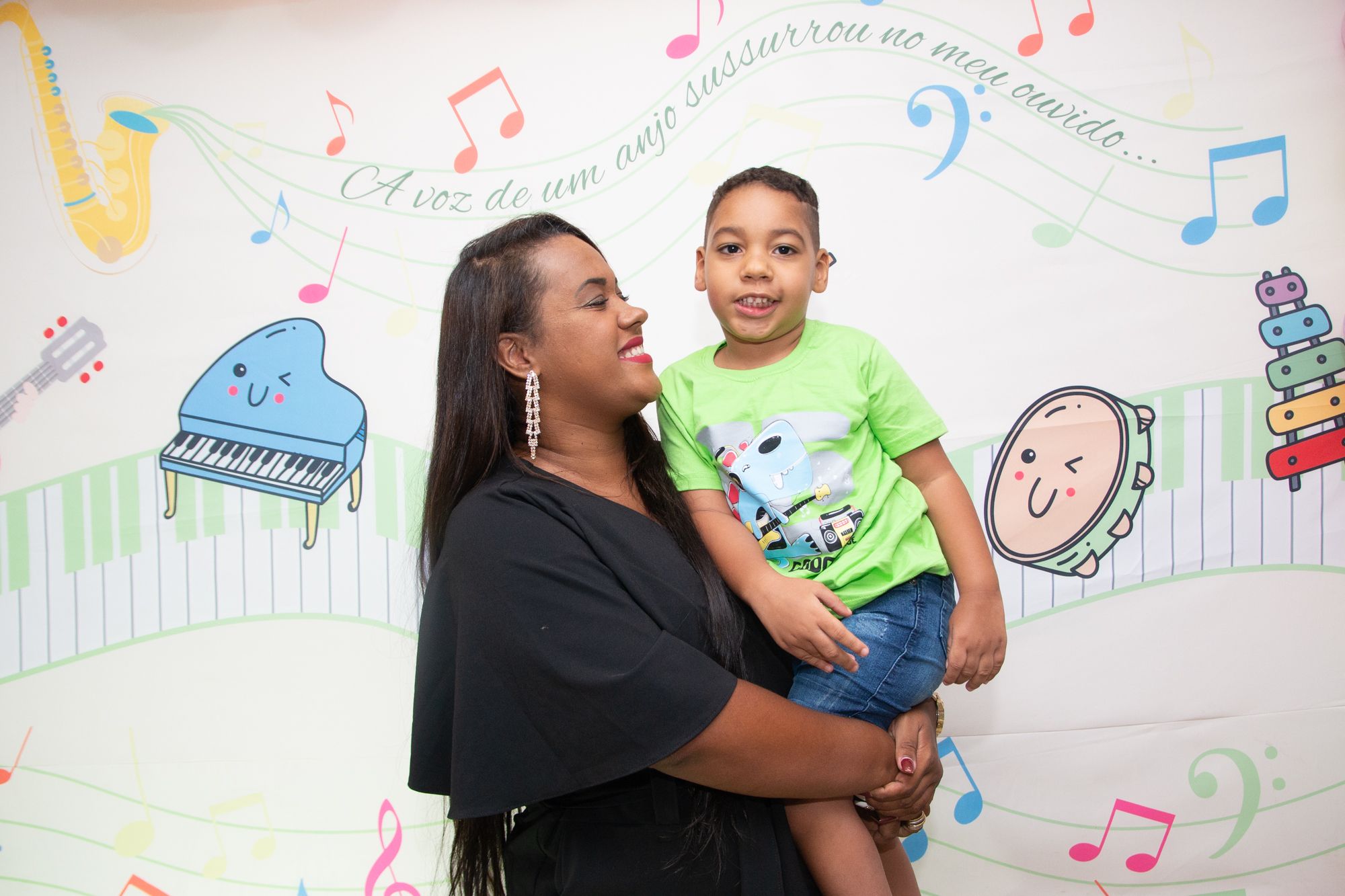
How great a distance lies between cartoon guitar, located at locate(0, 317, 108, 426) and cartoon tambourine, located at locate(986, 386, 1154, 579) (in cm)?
242

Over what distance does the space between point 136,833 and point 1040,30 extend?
10.3 ft

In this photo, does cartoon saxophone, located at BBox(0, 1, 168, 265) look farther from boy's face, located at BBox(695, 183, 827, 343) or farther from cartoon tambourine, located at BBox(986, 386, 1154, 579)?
cartoon tambourine, located at BBox(986, 386, 1154, 579)

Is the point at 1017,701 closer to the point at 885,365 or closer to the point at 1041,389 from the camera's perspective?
the point at 1041,389

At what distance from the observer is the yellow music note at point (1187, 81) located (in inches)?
76.1

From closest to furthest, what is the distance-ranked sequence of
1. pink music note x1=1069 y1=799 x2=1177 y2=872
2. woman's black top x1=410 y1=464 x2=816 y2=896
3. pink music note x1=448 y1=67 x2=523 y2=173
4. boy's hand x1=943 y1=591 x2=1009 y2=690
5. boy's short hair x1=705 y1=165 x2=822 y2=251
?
woman's black top x1=410 y1=464 x2=816 y2=896 → boy's hand x1=943 y1=591 x2=1009 y2=690 → boy's short hair x1=705 y1=165 x2=822 y2=251 → pink music note x1=1069 y1=799 x2=1177 y2=872 → pink music note x1=448 y1=67 x2=523 y2=173

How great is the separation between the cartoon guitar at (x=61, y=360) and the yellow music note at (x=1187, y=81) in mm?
2853

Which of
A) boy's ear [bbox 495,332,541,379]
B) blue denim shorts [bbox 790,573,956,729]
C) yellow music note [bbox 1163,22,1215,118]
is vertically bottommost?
blue denim shorts [bbox 790,573,956,729]

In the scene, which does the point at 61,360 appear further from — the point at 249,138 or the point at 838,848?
the point at 838,848

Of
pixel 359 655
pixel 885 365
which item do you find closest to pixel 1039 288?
pixel 885 365

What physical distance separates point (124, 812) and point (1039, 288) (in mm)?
2751

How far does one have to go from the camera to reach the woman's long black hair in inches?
46.9

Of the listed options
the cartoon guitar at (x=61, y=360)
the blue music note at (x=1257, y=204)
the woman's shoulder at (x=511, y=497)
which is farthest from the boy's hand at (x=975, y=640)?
the cartoon guitar at (x=61, y=360)

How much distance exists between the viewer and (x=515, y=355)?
131 centimetres

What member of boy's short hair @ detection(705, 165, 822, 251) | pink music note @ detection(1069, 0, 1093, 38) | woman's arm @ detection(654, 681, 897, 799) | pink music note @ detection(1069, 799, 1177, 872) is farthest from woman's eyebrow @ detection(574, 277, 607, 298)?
pink music note @ detection(1069, 799, 1177, 872)
